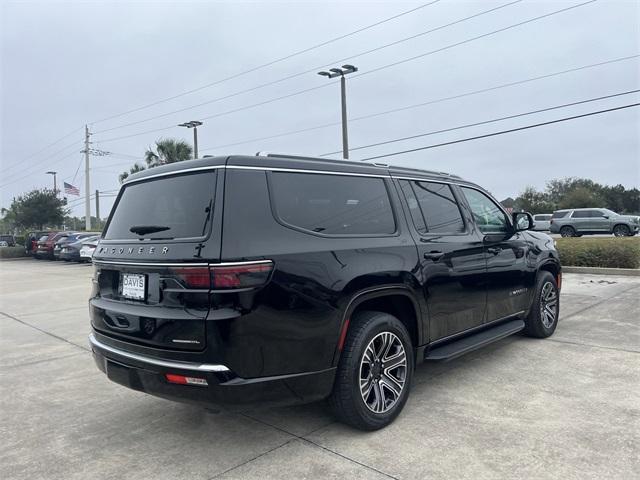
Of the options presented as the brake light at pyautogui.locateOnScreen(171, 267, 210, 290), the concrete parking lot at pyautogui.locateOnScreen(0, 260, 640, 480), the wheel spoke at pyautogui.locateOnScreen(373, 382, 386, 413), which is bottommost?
the concrete parking lot at pyautogui.locateOnScreen(0, 260, 640, 480)

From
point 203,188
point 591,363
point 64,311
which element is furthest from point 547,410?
point 64,311

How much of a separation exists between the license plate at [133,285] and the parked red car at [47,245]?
81.5 ft

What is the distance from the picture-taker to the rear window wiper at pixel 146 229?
3186 millimetres

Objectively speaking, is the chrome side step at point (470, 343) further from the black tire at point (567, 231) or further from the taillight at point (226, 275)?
the black tire at point (567, 231)

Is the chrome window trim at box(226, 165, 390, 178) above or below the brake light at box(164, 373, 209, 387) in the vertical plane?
above

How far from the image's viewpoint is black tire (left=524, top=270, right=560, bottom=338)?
552cm

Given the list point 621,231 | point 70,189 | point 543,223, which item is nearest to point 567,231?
point 621,231

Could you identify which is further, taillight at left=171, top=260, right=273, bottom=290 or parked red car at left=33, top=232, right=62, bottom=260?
parked red car at left=33, top=232, right=62, bottom=260

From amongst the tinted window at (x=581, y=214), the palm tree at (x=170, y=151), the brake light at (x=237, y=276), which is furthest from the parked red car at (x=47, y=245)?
the tinted window at (x=581, y=214)

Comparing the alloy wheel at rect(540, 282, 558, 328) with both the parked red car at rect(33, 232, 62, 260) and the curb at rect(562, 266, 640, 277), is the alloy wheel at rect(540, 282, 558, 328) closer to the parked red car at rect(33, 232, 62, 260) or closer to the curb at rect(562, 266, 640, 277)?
the curb at rect(562, 266, 640, 277)

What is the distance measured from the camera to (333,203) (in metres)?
3.48

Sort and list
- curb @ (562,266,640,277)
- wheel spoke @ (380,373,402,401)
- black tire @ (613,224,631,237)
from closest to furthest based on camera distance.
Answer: wheel spoke @ (380,373,402,401)
curb @ (562,266,640,277)
black tire @ (613,224,631,237)

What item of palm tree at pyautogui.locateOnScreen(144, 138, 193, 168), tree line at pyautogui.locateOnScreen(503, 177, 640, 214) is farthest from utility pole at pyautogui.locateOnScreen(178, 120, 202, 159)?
tree line at pyautogui.locateOnScreen(503, 177, 640, 214)

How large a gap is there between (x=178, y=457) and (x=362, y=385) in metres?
1.27
